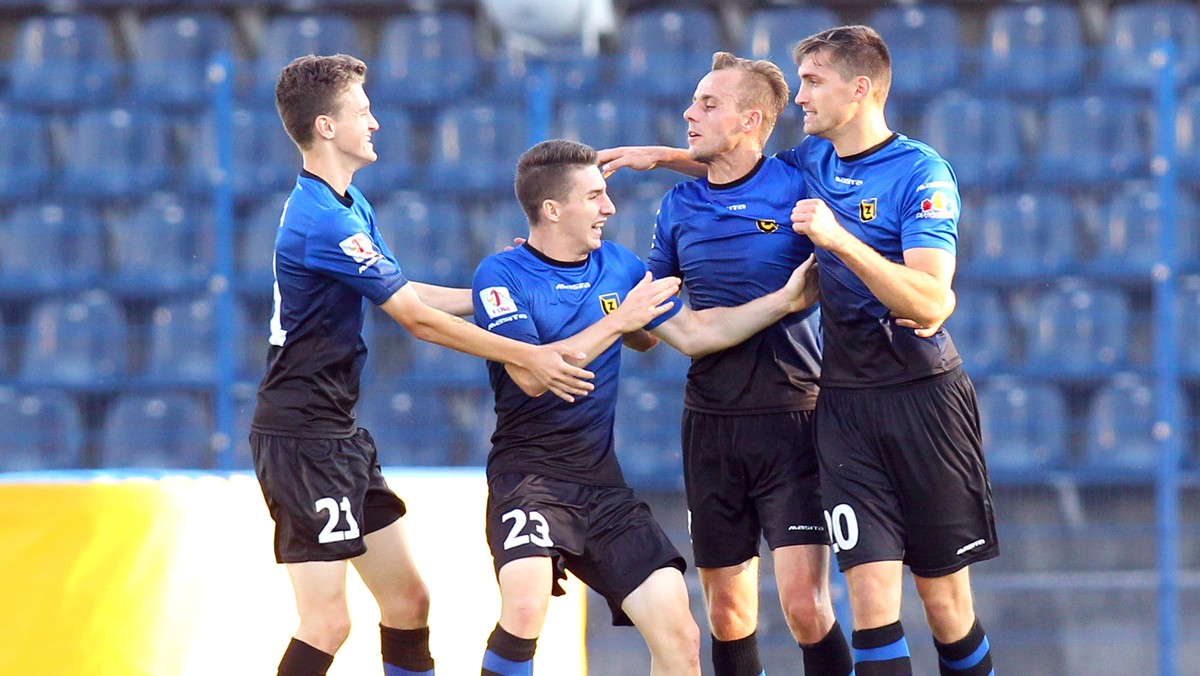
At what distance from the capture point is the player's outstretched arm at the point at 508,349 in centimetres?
404

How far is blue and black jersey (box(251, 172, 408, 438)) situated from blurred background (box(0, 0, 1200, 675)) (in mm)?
2761

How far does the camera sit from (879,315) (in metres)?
4.20

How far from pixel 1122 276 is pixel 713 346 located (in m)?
4.20

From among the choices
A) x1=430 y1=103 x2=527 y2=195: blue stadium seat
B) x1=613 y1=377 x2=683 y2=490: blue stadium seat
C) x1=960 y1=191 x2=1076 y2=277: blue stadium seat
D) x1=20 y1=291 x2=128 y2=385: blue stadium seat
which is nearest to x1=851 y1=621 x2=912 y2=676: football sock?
x1=613 y1=377 x2=683 y2=490: blue stadium seat

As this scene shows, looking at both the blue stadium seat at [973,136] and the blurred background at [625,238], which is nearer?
the blurred background at [625,238]

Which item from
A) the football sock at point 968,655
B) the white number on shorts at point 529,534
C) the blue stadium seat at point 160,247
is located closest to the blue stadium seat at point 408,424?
the blue stadium seat at point 160,247

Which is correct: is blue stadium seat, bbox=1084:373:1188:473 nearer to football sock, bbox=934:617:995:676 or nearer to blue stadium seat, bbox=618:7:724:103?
blue stadium seat, bbox=618:7:724:103

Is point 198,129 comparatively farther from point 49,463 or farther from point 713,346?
point 713,346

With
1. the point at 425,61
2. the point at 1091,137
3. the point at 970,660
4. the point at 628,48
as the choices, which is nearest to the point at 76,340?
the point at 425,61

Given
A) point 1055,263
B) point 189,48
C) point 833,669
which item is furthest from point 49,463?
point 1055,263

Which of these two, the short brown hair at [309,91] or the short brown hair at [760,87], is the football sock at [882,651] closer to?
the short brown hair at [760,87]

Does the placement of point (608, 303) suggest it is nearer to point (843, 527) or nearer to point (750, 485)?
point (750, 485)

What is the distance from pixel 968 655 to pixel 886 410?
75cm

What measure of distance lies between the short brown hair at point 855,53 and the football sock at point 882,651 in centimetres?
150
